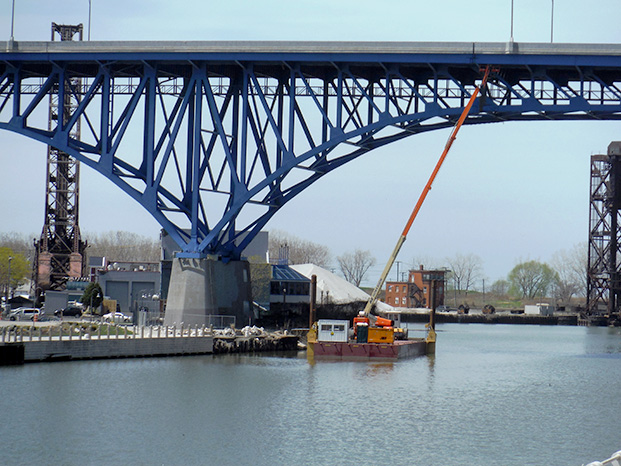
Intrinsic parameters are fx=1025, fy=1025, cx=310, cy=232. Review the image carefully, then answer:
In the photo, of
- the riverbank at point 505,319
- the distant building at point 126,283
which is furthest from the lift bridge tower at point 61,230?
the riverbank at point 505,319

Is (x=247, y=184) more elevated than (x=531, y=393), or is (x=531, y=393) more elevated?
(x=247, y=184)

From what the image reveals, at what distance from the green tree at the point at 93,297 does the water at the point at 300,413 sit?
3800 centimetres

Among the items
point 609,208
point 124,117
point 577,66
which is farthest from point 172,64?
point 609,208

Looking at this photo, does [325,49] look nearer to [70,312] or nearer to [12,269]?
[70,312]

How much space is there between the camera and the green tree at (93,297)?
100m

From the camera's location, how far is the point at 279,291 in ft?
367

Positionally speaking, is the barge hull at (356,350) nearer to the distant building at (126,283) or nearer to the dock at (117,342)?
the dock at (117,342)

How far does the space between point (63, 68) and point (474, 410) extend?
38660 mm

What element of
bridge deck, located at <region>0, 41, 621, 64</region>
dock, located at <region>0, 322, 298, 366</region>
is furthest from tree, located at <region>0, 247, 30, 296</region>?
bridge deck, located at <region>0, 41, 621, 64</region>

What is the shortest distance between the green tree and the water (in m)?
38.0

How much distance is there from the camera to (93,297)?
330 feet

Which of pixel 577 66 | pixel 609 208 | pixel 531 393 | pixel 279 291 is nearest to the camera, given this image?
pixel 531 393

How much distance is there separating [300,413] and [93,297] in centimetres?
6036

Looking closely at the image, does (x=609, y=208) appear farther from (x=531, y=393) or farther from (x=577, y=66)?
(x=531, y=393)
